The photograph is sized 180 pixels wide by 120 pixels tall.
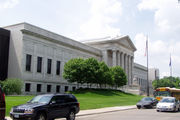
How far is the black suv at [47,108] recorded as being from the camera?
13109 mm

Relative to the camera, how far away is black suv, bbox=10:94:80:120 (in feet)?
43.0

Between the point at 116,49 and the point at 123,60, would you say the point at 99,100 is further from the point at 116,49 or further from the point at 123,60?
the point at 123,60

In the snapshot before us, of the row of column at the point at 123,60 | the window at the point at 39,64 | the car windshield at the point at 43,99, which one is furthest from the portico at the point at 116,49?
the car windshield at the point at 43,99

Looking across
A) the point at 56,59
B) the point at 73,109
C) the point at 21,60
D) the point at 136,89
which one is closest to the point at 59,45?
the point at 56,59

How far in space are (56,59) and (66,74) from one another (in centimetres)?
896

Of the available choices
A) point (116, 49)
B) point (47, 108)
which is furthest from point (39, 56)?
point (47, 108)

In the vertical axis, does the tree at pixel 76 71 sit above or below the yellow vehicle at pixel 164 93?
above

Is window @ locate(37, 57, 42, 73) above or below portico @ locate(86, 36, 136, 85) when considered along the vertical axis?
below

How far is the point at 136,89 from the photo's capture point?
85750 millimetres

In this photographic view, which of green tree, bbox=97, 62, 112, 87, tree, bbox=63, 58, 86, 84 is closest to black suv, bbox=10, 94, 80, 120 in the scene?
tree, bbox=63, 58, 86, 84

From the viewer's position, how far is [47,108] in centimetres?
1403

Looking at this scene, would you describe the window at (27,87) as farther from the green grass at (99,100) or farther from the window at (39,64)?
the green grass at (99,100)

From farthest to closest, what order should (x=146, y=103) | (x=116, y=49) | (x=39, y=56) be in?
(x=116, y=49) → (x=39, y=56) → (x=146, y=103)

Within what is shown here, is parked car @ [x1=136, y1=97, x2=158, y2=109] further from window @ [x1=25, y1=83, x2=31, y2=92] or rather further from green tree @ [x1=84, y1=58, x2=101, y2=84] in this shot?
window @ [x1=25, y1=83, x2=31, y2=92]
